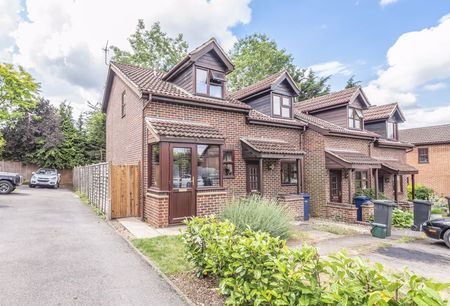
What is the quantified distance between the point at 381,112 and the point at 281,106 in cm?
932

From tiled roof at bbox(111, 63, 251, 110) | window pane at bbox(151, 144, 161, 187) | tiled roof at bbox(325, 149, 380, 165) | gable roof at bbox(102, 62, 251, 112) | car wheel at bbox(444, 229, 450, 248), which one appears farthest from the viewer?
tiled roof at bbox(325, 149, 380, 165)

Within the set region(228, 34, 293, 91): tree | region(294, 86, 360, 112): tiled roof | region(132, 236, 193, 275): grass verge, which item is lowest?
region(132, 236, 193, 275): grass verge

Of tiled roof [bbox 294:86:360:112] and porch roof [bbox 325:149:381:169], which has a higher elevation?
tiled roof [bbox 294:86:360:112]

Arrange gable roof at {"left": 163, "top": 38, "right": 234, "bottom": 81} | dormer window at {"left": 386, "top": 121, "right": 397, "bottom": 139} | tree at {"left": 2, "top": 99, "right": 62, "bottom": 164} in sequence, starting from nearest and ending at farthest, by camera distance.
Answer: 1. gable roof at {"left": 163, "top": 38, "right": 234, "bottom": 81}
2. dormer window at {"left": 386, "top": 121, "right": 397, "bottom": 139}
3. tree at {"left": 2, "top": 99, "right": 62, "bottom": 164}

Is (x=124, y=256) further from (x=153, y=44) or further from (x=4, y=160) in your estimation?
(x=153, y=44)

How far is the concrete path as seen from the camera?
4020 millimetres

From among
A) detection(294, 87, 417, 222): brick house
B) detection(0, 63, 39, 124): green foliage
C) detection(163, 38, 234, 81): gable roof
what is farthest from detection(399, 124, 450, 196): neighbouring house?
detection(0, 63, 39, 124): green foliage

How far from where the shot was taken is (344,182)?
543 inches

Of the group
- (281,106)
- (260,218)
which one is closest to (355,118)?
(281,106)

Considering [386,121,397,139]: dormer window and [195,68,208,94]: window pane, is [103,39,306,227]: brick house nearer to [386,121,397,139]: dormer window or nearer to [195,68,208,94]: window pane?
[195,68,208,94]: window pane

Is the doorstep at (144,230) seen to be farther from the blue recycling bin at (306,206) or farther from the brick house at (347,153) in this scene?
the brick house at (347,153)

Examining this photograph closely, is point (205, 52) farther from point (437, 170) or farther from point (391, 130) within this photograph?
point (437, 170)

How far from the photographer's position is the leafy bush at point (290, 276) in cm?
222

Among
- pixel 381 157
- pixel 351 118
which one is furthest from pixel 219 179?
pixel 381 157
